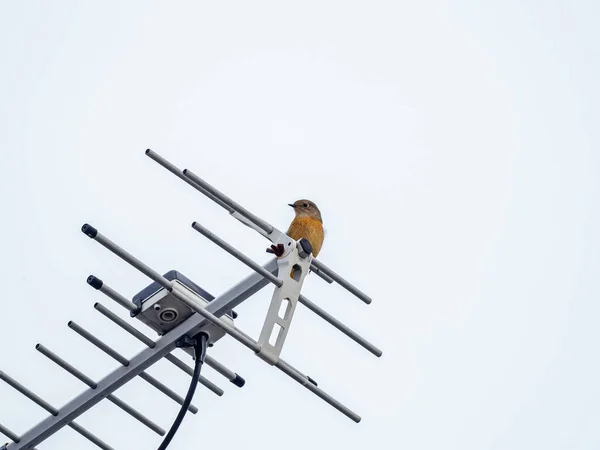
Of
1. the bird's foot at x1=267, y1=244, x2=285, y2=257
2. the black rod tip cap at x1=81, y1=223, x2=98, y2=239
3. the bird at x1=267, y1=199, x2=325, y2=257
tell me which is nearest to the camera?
the black rod tip cap at x1=81, y1=223, x2=98, y2=239

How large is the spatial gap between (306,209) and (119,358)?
175 inches

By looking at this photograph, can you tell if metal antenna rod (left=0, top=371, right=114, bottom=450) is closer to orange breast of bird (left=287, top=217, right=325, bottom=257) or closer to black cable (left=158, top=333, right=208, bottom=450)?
black cable (left=158, top=333, right=208, bottom=450)

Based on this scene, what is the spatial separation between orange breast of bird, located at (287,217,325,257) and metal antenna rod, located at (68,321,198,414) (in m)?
2.75

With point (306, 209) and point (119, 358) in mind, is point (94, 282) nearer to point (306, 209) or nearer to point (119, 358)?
point (119, 358)

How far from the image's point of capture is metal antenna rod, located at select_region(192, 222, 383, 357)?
4.34m

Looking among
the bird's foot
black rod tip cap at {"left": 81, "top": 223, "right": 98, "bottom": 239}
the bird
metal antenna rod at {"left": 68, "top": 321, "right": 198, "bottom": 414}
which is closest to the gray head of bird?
the bird

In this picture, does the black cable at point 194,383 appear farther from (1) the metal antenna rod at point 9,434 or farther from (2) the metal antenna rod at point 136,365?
(1) the metal antenna rod at point 9,434

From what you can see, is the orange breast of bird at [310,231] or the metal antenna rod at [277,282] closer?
the metal antenna rod at [277,282]

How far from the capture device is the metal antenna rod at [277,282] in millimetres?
4344

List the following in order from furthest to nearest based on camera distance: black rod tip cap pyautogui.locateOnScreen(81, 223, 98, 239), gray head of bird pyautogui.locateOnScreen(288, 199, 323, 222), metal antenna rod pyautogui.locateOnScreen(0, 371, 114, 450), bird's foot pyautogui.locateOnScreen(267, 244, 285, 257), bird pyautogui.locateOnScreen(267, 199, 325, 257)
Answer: gray head of bird pyautogui.locateOnScreen(288, 199, 323, 222) → bird pyautogui.locateOnScreen(267, 199, 325, 257) → metal antenna rod pyautogui.locateOnScreen(0, 371, 114, 450) → bird's foot pyautogui.locateOnScreen(267, 244, 285, 257) → black rod tip cap pyautogui.locateOnScreen(81, 223, 98, 239)

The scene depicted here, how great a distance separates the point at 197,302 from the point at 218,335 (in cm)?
23

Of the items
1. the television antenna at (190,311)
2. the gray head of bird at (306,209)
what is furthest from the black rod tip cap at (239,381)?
the gray head of bird at (306,209)

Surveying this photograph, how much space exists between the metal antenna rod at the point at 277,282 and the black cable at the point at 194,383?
0.46 meters

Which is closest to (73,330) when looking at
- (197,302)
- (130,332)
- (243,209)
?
(130,332)
